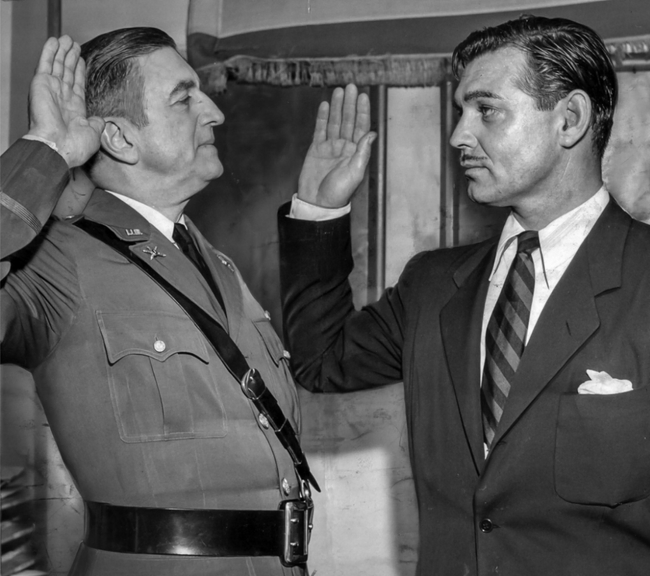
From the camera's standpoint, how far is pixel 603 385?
186 centimetres

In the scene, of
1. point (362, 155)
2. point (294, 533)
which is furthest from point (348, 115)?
point (294, 533)

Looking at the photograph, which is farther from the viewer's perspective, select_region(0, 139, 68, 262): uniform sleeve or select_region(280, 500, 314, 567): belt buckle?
select_region(280, 500, 314, 567): belt buckle

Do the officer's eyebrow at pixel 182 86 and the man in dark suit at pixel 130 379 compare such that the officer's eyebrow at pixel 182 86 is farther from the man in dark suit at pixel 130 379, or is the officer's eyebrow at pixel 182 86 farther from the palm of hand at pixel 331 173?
the palm of hand at pixel 331 173

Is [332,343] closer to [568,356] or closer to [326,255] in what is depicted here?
[326,255]

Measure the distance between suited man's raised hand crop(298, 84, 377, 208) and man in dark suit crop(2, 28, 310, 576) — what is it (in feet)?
1.29

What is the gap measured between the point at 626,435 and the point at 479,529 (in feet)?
1.06

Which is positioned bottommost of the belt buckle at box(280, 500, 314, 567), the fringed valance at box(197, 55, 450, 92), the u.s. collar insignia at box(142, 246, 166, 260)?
the belt buckle at box(280, 500, 314, 567)

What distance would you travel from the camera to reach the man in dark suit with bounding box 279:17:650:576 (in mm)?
1860

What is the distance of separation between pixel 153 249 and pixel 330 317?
47cm

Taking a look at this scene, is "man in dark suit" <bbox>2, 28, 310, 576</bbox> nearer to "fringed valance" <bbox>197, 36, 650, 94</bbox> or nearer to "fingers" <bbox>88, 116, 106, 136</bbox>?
"fingers" <bbox>88, 116, 106, 136</bbox>

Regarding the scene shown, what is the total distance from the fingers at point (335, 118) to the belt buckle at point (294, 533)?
89 centimetres

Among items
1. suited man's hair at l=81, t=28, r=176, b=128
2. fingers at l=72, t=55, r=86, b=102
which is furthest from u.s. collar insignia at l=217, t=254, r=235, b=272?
fingers at l=72, t=55, r=86, b=102

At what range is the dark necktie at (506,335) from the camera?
1972 mm

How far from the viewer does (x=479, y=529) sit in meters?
1.90
